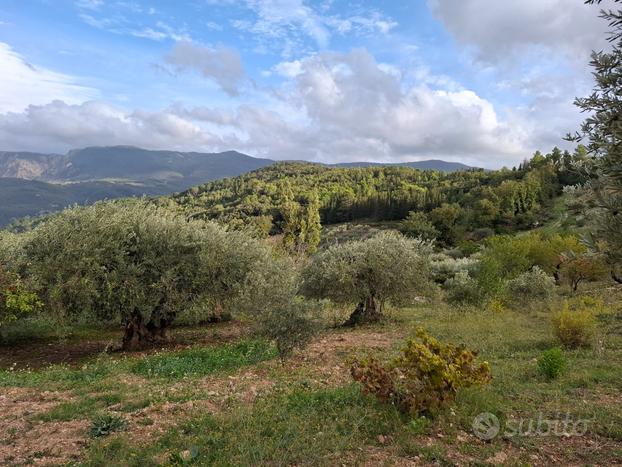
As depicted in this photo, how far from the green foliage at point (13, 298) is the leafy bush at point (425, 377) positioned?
16031 millimetres

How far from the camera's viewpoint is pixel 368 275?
21516 millimetres

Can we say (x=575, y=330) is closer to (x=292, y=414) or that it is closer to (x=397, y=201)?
(x=292, y=414)

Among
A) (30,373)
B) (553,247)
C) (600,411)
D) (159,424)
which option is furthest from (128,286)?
(553,247)

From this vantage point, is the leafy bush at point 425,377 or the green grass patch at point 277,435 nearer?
the green grass patch at point 277,435

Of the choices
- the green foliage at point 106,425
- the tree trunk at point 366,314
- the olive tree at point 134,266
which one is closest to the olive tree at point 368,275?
the tree trunk at point 366,314

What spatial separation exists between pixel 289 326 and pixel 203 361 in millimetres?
3966

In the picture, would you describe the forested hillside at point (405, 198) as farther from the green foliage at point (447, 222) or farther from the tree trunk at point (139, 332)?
the tree trunk at point (139, 332)

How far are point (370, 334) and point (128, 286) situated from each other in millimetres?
11032

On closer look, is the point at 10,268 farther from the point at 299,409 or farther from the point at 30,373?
the point at 299,409

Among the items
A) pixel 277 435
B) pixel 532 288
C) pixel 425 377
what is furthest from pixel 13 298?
pixel 532 288

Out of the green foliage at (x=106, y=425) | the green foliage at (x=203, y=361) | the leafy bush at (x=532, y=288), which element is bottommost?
the green foliage at (x=203, y=361)

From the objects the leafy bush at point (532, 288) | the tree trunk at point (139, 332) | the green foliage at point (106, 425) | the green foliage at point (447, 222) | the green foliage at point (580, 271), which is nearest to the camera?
the green foliage at point (106, 425)

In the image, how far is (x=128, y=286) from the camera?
56.9 feet

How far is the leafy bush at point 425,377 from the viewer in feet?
25.2
